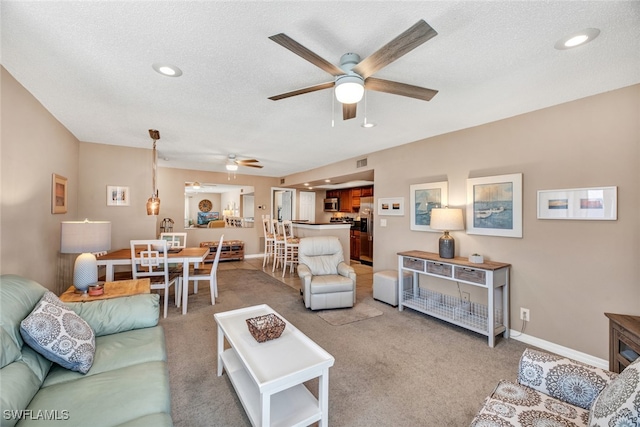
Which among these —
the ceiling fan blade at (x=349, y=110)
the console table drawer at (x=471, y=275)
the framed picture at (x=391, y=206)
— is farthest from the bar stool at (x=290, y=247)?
the ceiling fan blade at (x=349, y=110)

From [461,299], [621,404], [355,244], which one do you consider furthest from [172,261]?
[355,244]

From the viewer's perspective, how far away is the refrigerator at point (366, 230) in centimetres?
714

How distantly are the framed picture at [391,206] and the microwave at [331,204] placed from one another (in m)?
4.13

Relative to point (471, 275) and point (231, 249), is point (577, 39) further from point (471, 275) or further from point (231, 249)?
point (231, 249)

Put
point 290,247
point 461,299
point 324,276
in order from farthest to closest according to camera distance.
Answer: point 290,247 → point 324,276 → point 461,299

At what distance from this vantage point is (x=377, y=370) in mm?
2281

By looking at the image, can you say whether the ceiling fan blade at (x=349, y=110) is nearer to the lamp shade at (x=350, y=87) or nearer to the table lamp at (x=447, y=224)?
the lamp shade at (x=350, y=87)

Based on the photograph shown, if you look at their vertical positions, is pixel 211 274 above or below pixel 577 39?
below

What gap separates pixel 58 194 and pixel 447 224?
473cm

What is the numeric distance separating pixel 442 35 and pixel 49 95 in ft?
11.3

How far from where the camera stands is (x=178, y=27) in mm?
1563

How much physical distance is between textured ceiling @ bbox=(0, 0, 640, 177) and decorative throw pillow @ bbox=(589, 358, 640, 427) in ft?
5.78

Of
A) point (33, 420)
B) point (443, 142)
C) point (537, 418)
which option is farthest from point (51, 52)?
point (443, 142)

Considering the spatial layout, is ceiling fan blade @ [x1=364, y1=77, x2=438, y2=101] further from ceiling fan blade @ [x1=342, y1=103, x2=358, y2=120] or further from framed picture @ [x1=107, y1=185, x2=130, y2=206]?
framed picture @ [x1=107, y1=185, x2=130, y2=206]
